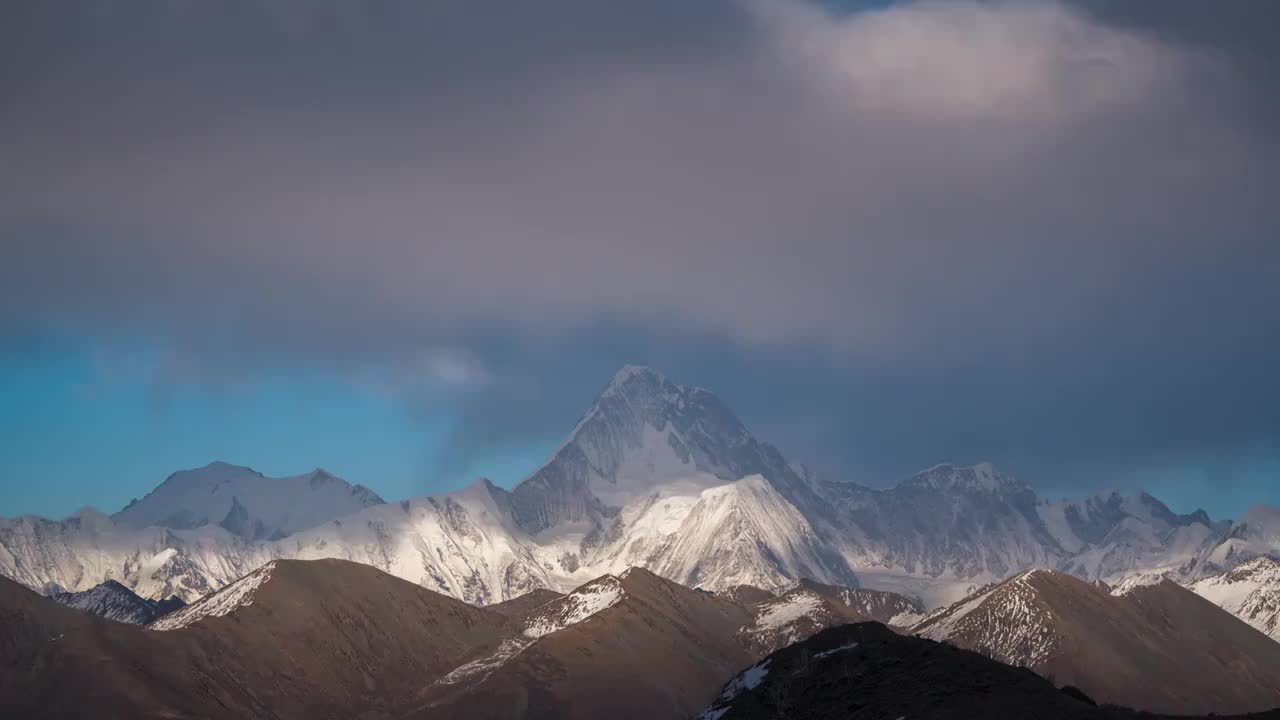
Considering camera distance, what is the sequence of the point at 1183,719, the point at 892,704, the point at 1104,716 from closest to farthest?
the point at 1104,716, the point at 1183,719, the point at 892,704

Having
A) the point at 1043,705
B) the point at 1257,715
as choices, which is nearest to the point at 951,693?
the point at 1043,705

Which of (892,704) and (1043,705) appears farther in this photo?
Result: (892,704)

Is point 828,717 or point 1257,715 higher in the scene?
point 828,717

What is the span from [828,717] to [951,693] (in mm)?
19410

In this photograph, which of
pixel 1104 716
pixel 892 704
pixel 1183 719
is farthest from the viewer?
pixel 892 704

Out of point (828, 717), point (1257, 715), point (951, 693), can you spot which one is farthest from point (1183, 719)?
point (828, 717)

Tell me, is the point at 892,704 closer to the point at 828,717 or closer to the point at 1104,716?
the point at 828,717

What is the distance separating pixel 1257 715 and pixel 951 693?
35120mm

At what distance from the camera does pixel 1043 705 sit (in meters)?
165

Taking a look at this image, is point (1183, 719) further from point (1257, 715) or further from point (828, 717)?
point (828, 717)

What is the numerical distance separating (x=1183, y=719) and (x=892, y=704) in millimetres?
33506

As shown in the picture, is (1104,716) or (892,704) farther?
(892,704)

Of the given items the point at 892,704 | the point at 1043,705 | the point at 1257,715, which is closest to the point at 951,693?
the point at 892,704

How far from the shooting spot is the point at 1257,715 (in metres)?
162
